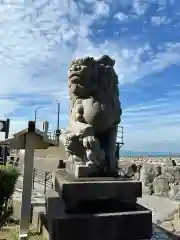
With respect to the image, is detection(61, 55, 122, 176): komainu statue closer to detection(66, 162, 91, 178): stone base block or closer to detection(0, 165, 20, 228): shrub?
detection(66, 162, 91, 178): stone base block

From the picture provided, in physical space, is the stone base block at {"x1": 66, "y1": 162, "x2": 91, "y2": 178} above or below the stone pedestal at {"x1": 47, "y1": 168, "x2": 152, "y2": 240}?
above

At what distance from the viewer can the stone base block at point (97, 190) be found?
3.57 m

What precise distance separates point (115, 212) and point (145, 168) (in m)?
9.75

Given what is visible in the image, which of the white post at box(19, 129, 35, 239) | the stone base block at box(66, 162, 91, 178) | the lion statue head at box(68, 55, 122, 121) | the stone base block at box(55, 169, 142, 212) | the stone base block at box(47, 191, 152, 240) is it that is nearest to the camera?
the stone base block at box(47, 191, 152, 240)

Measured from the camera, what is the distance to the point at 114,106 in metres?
4.32

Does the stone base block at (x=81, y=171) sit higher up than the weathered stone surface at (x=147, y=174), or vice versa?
the stone base block at (x=81, y=171)

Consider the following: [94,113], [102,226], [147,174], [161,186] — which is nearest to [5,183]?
[94,113]

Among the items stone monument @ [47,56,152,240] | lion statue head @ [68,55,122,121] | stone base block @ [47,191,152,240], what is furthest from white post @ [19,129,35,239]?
stone base block @ [47,191,152,240]

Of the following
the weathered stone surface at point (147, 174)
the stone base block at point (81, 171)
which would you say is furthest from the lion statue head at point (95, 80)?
the weathered stone surface at point (147, 174)

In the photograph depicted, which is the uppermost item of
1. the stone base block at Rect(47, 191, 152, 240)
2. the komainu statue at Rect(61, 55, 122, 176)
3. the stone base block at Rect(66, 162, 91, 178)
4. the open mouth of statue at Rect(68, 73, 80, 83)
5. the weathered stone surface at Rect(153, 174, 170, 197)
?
the open mouth of statue at Rect(68, 73, 80, 83)

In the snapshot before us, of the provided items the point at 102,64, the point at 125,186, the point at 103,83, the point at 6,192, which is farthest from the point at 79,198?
the point at 6,192

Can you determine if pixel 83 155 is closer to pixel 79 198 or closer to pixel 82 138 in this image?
pixel 82 138

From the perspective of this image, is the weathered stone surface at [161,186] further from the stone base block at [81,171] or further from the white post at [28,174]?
the stone base block at [81,171]

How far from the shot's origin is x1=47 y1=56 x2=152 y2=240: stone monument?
11.3 feet
